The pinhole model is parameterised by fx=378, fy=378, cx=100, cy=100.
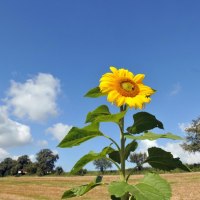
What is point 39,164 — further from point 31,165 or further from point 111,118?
point 111,118

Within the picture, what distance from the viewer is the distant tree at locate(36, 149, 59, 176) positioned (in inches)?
4542

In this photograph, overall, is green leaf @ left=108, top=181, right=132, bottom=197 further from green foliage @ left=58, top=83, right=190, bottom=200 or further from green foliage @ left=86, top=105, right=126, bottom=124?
green foliage @ left=86, top=105, right=126, bottom=124

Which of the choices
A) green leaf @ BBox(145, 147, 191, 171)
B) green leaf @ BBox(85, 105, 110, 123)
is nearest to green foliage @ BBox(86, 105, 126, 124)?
green leaf @ BBox(85, 105, 110, 123)

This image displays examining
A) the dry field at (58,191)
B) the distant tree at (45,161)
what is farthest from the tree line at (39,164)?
the dry field at (58,191)

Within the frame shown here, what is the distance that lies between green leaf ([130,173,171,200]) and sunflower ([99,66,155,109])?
41 centimetres

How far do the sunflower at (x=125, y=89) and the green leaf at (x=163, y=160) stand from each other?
1.37 ft

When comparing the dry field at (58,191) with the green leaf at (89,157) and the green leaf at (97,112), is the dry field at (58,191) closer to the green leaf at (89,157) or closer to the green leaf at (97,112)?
the green leaf at (89,157)

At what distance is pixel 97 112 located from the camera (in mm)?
2193

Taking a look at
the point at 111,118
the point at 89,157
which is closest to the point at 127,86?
the point at 111,118

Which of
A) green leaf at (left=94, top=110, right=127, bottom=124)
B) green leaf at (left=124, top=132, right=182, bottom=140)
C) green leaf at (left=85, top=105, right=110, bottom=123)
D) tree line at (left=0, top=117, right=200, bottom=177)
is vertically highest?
tree line at (left=0, top=117, right=200, bottom=177)

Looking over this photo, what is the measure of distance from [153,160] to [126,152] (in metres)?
0.23

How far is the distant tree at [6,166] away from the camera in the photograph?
12512cm

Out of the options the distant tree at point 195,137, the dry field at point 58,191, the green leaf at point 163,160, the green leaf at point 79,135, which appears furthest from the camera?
the distant tree at point 195,137

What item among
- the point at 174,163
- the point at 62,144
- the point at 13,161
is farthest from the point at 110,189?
the point at 13,161
